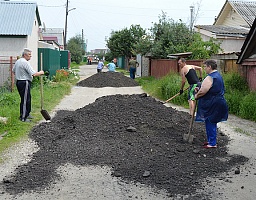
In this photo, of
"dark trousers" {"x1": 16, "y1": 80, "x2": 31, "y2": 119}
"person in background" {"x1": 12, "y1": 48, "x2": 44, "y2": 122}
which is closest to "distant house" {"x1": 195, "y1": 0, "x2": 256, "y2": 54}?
"person in background" {"x1": 12, "y1": 48, "x2": 44, "y2": 122}

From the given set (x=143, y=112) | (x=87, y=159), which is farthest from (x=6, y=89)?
(x=87, y=159)

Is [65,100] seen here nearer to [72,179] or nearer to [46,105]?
[46,105]

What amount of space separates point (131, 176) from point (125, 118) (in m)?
3.42

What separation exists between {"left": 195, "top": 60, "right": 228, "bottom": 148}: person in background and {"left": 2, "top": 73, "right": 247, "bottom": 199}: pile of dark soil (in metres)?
0.43

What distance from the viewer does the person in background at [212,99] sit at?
7016mm

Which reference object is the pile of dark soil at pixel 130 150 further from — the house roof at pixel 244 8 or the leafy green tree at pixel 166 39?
the house roof at pixel 244 8

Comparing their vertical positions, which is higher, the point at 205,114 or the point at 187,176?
the point at 205,114

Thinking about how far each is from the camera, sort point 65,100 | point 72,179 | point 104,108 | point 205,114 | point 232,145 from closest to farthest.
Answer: point 72,179
point 205,114
point 232,145
point 104,108
point 65,100

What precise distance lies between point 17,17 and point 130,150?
16033 millimetres

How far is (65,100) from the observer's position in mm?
14906

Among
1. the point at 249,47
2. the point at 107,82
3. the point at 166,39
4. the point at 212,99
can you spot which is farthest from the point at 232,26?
the point at 212,99

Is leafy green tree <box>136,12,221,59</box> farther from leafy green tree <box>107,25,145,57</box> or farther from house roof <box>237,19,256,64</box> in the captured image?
leafy green tree <box>107,25,145,57</box>

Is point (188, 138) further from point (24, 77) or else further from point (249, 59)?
point (249, 59)

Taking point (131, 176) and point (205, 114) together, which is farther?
point (205, 114)
